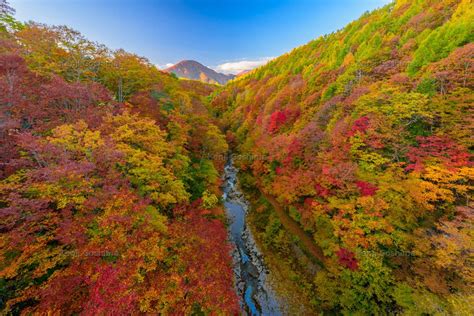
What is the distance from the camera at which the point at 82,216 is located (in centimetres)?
866

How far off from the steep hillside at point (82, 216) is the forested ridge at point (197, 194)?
0.28 feet

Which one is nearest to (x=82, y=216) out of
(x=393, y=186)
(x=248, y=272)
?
(x=248, y=272)

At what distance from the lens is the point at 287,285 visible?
14828 mm

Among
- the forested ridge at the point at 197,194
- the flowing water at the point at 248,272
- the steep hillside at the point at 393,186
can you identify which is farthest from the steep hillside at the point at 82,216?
the steep hillside at the point at 393,186

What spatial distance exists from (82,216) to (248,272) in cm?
1361

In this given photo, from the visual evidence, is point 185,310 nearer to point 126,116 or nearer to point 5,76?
point 126,116

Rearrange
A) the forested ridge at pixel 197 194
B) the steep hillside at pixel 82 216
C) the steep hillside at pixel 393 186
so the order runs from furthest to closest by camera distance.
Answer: the steep hillside at pixel 393 186 < the forested ridge at pixel 197 194 < the steep hillside at pixel 82 216

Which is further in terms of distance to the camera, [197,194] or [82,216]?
[197,194]

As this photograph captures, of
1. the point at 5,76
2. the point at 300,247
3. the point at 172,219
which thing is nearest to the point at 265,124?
the point at 300,247

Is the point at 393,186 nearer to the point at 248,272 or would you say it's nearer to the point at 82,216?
the point at 248,272

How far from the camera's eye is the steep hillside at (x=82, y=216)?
6938 mm

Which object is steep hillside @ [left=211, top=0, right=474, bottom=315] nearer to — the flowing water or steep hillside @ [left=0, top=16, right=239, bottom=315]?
the flowing water

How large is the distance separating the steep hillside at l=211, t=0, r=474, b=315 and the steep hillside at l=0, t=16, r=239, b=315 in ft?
28.3

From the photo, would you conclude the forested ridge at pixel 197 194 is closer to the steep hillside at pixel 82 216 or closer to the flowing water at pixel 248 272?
the steep hillside at pixel 82 216
